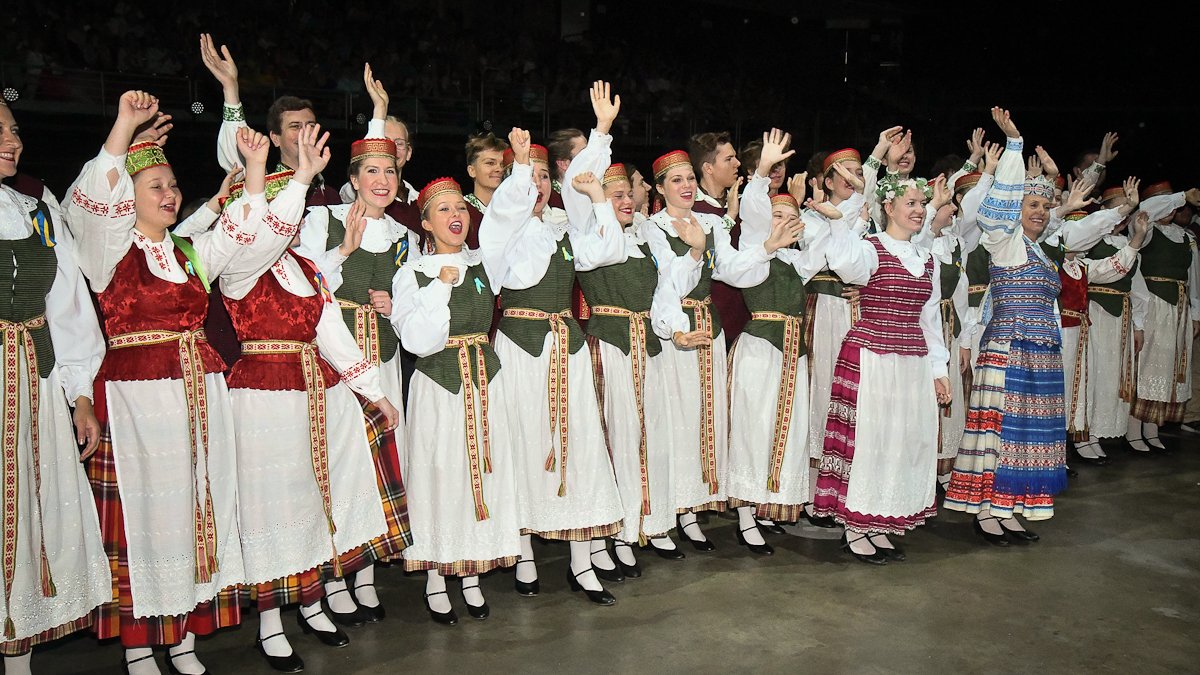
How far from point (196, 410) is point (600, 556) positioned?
1.77 meters

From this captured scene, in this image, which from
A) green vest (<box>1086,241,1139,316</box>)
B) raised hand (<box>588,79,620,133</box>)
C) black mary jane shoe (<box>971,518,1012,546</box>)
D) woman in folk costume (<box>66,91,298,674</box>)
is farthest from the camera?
green vest (<box>1086,241,1139,316</box>)

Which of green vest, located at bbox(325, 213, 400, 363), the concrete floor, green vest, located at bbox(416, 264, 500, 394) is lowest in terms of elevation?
the concrete floor

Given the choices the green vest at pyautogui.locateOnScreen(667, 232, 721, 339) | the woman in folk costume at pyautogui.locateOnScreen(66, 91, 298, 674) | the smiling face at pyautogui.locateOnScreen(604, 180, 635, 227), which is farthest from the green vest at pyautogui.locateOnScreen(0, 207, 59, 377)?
the green vest at pyautogui.locateOnScreen(667, 232, 721, 339)

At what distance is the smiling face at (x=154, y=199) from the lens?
297 cm

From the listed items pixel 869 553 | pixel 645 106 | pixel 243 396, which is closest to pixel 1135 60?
pixel 645 106

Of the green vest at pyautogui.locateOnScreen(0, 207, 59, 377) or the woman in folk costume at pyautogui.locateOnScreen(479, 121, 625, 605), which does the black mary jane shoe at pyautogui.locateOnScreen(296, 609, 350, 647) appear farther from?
the green vest at pyautogui.locateOnScreen(0, 207, 59, 377)

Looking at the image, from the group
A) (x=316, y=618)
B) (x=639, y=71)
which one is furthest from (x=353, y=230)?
(x=639, y=71)

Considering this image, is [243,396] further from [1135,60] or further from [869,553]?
[1135,60]

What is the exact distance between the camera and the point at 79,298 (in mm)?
2996

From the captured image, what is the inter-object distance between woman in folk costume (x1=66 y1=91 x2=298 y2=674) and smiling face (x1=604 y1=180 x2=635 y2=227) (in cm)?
130

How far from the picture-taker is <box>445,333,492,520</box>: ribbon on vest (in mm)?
3545

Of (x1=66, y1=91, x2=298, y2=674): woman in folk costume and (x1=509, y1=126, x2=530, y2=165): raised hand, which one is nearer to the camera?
(x1=66, y1=91, x2=298, y2=674): woman in folk costume

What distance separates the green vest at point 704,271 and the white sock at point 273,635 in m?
1.95

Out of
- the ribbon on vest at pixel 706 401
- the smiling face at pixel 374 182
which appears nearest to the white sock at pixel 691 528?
the ribbon on vest at pixel 706 401
